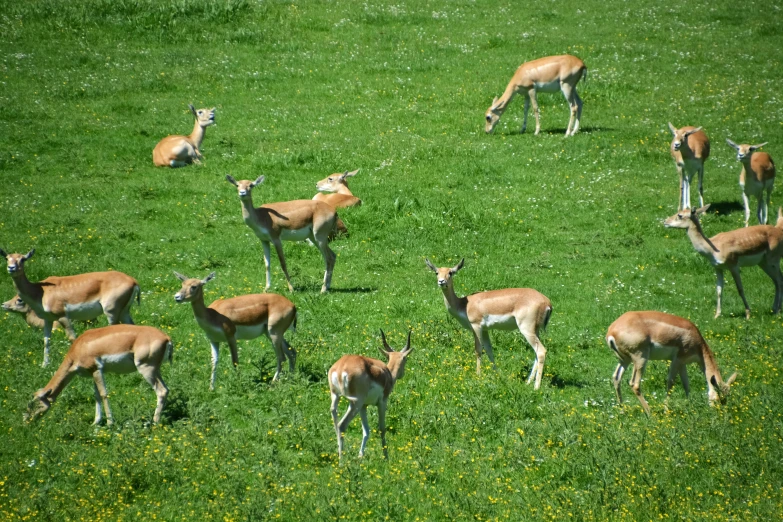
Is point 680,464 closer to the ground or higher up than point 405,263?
higher up

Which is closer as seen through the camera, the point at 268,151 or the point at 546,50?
the point at 268,151

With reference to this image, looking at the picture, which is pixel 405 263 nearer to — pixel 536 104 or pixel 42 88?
pixel 536 104

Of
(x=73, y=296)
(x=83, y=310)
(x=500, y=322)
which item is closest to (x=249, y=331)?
(x=83, y=310)

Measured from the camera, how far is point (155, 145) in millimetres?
24875

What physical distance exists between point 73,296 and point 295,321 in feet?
11.3

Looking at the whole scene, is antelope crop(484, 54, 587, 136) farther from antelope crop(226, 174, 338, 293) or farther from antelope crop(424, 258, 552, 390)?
antelope crop(424, 258, 552, 390)

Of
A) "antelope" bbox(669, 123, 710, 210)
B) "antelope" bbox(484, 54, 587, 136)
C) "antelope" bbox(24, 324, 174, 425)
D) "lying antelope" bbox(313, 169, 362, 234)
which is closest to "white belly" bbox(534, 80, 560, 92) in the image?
"antelope" bbox(484, 54, 587, 136)

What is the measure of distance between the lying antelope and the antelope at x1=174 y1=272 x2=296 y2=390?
7.70 m

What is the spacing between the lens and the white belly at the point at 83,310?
46.4 feet

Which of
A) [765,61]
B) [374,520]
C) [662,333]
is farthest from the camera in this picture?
[765,61]

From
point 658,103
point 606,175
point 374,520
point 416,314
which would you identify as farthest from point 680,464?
point 658,103

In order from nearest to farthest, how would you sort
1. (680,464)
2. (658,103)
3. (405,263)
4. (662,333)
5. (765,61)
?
(680,464) < (662,333) < (405,263) < (658,103) < (765,61)

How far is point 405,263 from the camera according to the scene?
18.8 meters

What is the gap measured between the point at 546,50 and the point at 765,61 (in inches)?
288
